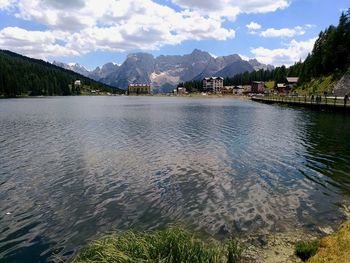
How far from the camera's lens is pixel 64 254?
15562 mm

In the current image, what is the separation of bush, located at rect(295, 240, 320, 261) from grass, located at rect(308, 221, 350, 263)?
232mm

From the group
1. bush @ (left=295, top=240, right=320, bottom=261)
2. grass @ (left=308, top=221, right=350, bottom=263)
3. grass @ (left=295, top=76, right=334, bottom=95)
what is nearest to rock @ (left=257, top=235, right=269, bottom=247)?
bush @ (left=295, top=240, right=320, bottom=261)

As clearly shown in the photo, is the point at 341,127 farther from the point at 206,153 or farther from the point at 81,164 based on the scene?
the point at 81,164

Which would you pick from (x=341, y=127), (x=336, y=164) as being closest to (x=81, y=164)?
(x=336, y=164)

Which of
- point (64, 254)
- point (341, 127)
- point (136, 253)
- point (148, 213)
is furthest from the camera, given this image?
point (341, 127)

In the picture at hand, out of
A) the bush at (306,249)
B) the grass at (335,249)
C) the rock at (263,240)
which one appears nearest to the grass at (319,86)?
the grass at (335,249)

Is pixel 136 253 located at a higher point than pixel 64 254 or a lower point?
higher

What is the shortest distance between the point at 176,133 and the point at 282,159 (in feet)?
77.0

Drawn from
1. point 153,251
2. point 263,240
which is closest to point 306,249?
point 263,240

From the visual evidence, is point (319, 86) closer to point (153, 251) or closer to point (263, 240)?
point (263, 240)

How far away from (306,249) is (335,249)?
1170 mm

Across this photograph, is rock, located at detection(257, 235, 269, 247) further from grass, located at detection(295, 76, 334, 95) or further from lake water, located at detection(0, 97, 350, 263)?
grass, located at detection(295, 76, 334, 95)

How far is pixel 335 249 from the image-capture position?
14.5 m

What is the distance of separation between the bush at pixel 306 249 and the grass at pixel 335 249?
0.23m
